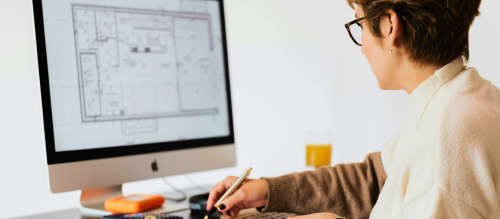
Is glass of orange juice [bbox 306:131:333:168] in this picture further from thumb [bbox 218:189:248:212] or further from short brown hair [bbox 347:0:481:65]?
short brown hair [bbox 347:0:481:65]

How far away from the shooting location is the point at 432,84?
2.22ft

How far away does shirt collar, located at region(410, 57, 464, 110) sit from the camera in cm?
67

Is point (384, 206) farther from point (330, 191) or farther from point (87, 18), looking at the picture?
point (87, 18)

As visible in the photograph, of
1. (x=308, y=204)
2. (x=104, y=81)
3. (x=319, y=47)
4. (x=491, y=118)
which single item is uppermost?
(x=319, y=47)

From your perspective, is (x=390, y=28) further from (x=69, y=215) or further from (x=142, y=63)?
(x=69, y=215)

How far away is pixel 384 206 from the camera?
2.07 feet

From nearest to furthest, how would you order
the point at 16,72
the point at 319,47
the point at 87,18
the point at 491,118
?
the point at 491,118 → the point at 87,18 → the point at 16,72 → the point at 319,47

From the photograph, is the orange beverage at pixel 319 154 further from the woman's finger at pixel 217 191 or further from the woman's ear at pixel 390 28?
the woman's ear at pixel 390 28

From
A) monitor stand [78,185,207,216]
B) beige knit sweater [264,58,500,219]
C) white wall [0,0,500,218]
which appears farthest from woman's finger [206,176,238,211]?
white wall [0,0,500,218]

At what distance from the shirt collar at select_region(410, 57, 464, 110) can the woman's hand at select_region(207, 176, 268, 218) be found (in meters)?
0.38

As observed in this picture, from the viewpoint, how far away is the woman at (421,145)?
0.54m

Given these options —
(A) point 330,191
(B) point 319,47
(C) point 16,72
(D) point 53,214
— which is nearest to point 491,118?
(A) point 330,191

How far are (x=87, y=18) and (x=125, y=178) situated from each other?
0.37 metres

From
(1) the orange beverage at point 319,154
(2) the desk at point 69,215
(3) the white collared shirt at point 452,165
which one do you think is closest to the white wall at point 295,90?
(1) the orange beverage at point 319,154
